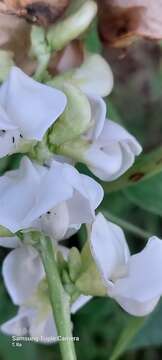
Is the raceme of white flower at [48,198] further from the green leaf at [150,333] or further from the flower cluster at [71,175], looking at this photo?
the green leaf at [150,333]

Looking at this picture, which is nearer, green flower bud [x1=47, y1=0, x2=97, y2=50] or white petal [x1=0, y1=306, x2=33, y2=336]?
green flower bud [x1=47, y1=0, x2=97, y2=50]

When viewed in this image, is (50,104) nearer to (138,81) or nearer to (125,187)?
(125,187)

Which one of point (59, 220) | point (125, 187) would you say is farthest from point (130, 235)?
point (59, 220)

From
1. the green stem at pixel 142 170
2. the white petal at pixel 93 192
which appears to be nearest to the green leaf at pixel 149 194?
the green stem at pixel 142 170

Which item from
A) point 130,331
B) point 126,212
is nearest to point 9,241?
point 130,331

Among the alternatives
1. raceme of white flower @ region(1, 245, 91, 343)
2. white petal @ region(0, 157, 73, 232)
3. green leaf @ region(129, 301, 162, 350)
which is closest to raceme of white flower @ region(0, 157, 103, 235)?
white petal @ region(0, 157, 73, 232)

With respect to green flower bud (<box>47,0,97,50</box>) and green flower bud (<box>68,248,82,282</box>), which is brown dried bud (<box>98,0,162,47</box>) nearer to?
green flower bud (<box>47,0,97,50</box>)

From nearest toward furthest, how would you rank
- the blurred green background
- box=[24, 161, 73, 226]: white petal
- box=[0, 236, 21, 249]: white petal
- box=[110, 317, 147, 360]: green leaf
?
box=[24, 161, 73, 226]: white petal, box=[0, 236, 21, 249]: white petal, box=[110, 317, 147, 360]: green leaf, the blurred green background

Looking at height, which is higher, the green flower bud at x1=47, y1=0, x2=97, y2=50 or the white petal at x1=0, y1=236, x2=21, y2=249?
the green flower bud at x1=47, y1=0, x2=97, y2=50
